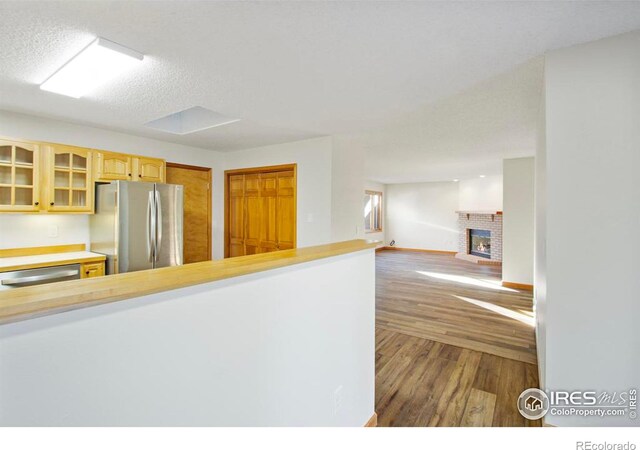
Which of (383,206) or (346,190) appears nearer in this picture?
(346,190)

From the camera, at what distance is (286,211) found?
4199mm

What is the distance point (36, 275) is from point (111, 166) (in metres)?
1.36

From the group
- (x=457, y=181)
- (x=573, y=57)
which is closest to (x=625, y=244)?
(x=573, y=57)

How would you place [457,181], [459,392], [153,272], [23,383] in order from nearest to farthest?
[23,383] → [153,272] → [459,392] → [457,181]

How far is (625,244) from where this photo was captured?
167cm

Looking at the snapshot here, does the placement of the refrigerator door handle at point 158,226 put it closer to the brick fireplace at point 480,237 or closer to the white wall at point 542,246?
the white wall at point 542,246

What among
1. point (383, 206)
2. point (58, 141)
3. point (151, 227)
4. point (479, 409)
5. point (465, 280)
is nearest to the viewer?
point (479, 409)

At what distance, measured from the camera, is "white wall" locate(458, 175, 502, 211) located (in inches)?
330

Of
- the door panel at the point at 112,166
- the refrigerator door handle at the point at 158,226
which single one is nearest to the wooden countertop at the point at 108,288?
the refrigerator door handle at the point at 158,226

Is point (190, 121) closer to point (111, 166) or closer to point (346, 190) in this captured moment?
point (111, 166)

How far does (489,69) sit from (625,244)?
1.34 meters

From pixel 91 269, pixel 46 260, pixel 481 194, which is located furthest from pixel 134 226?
pixel 481 194

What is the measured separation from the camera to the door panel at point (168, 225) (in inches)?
136

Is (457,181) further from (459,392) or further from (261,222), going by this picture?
(459,392)
